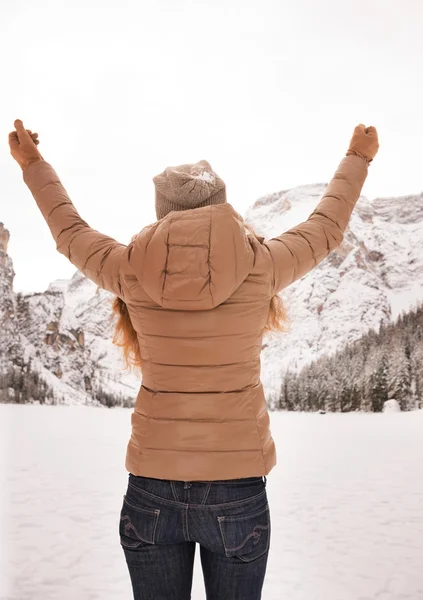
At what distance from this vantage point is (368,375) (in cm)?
464

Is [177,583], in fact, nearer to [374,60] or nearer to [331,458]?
[374,60]

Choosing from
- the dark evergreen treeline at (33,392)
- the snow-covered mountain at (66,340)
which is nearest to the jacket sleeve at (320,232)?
the snow-covered mountain at (66,340)

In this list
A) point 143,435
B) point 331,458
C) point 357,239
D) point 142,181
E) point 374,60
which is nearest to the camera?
point 143,435

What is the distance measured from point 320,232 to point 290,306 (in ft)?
12.5

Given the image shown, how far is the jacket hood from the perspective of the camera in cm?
70

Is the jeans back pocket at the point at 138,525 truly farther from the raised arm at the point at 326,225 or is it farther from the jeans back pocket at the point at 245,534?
the raised arm at the point at 326,225

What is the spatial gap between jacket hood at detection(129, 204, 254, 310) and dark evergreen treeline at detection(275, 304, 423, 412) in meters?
3.87

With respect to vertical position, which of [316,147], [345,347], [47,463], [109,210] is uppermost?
[316,147]

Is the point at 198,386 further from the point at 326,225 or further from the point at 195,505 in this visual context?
the point at 326,225

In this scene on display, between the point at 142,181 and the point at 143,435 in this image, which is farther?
the point at 142,181

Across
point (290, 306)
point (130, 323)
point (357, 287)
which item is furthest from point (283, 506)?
point (357, 287)

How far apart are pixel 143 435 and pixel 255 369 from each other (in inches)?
7.0

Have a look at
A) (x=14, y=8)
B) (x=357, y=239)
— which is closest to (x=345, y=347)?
(x=357, y=239)

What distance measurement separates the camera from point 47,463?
11.3 ft
